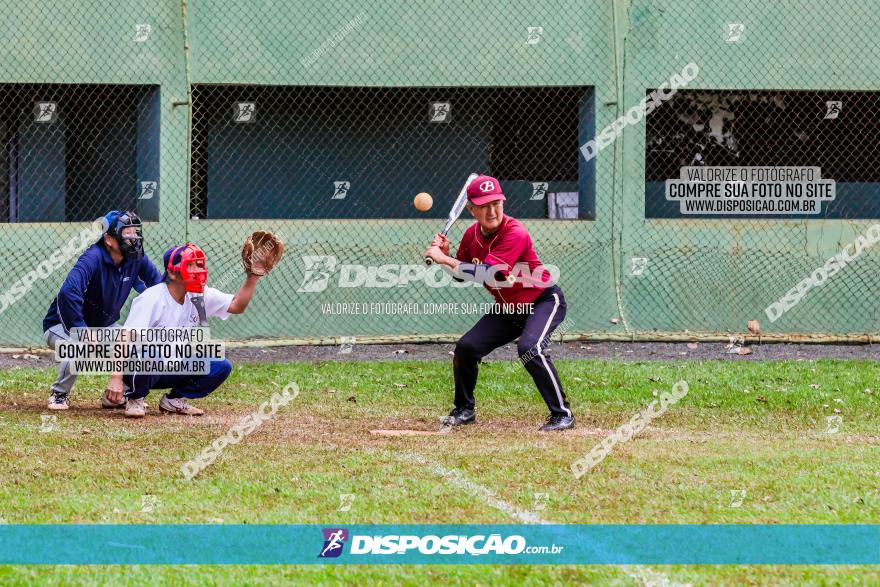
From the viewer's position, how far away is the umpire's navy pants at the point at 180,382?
899 cm

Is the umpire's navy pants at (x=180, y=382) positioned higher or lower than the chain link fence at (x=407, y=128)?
lower

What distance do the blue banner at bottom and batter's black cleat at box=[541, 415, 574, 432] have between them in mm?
3012

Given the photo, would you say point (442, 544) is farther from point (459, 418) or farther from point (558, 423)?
point (459, 418)

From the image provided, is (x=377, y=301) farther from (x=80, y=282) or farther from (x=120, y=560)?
(x=120, y=560)

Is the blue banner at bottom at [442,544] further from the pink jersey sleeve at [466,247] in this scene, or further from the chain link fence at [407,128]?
the chain link fence at [407,128]

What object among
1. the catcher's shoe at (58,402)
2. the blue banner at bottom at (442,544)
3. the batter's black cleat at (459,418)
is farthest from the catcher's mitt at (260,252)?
the blue banner at bottom at (442,544)

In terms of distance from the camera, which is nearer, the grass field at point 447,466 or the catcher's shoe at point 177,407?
the grass field at point 447,466

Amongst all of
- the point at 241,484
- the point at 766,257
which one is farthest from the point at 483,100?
the point at 241,484

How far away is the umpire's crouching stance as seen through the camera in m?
8.58

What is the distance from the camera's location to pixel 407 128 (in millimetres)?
15438

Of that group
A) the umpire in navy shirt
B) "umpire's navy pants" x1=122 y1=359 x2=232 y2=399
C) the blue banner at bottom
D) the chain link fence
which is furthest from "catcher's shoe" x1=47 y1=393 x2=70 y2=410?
the chain link fence

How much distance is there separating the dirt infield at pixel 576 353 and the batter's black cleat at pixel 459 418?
401 centimetres

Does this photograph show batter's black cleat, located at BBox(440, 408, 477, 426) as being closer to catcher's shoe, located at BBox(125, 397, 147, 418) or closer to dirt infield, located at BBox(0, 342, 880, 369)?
catcher's shoe, located at BBox(125, 397, 147, 418)

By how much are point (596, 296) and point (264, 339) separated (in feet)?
12.6
